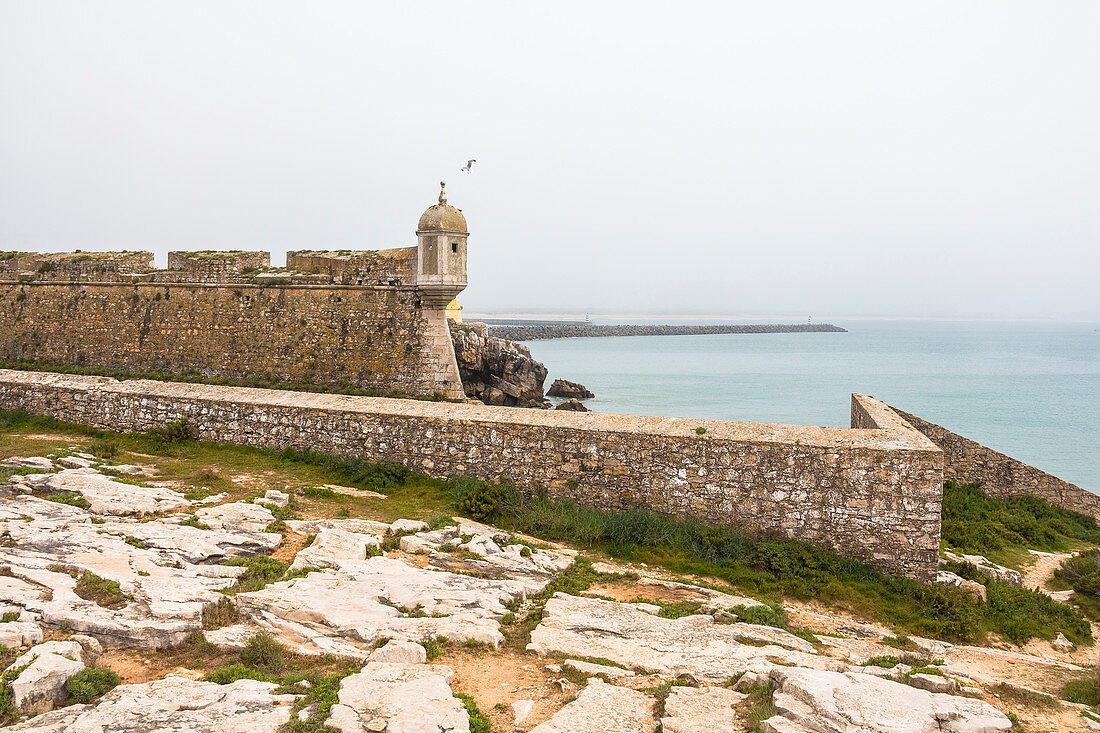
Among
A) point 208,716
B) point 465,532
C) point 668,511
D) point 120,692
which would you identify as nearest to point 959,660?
point 668,511

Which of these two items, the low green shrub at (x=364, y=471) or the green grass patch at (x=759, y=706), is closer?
the green grass patch at (x=759, y=706)

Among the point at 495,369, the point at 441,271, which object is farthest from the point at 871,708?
the point at 495,369

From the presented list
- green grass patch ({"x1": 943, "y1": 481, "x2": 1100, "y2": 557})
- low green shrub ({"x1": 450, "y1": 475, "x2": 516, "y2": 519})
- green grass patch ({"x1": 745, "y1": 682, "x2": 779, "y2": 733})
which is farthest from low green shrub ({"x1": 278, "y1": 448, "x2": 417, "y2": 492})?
green grass patch ({"x1": 943, "y1": 481, "x2": 1100, "y2": 557})

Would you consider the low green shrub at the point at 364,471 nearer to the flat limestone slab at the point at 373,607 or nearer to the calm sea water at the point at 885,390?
the flat limestone slab at the point at 373,607

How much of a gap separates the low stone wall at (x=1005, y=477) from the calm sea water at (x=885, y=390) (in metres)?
13.7

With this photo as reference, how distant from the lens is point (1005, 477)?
15.3 m

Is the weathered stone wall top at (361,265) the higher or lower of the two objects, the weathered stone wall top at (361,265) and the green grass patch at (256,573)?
the higher

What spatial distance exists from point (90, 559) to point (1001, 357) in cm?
12525

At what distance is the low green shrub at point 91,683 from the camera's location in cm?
467

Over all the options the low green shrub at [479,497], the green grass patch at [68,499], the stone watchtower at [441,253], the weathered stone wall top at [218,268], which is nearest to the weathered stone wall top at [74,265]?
the weathered stone wall top at [218,268]

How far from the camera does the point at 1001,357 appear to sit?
348 feet

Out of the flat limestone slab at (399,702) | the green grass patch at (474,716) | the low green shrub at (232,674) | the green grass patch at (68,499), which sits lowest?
the green grass patch at (474,716)

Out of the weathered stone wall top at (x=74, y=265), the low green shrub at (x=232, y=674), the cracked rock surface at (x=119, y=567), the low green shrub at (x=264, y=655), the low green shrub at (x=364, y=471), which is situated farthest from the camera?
the weathered stone wall top at (x=74, y=265)

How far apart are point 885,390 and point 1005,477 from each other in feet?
163
